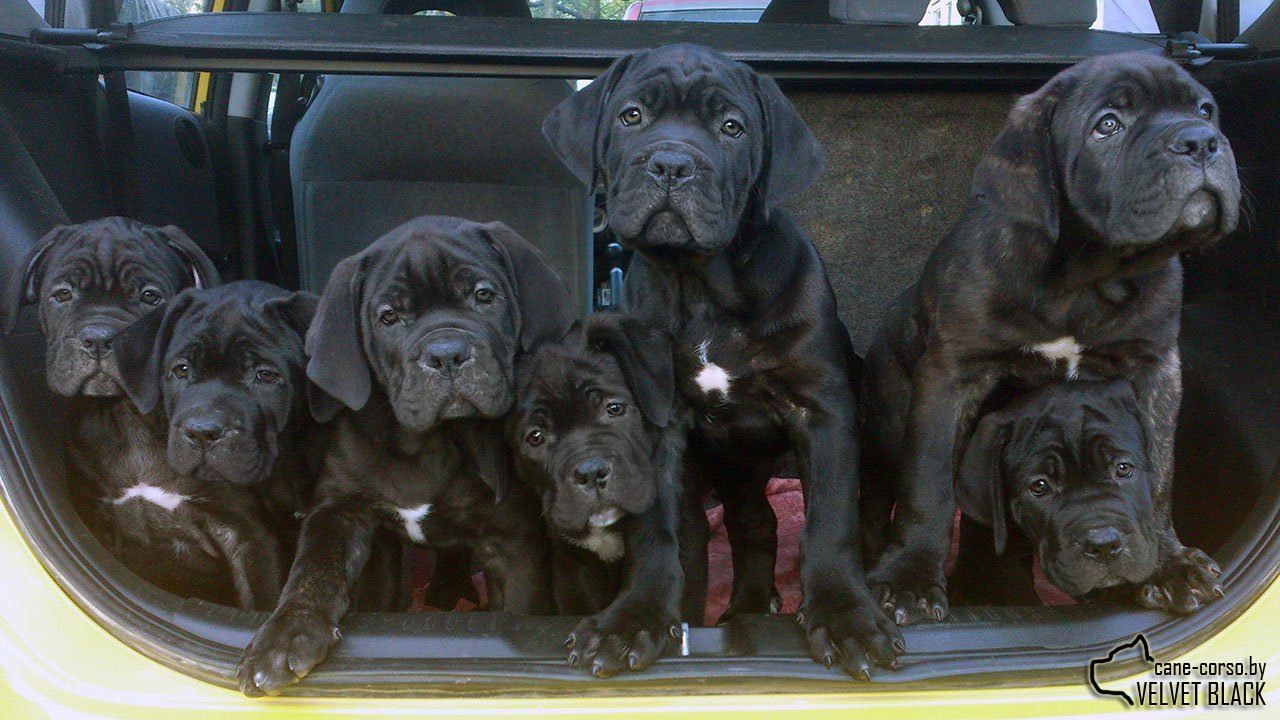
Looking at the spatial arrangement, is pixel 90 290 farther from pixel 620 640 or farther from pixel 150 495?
pixel 620 640

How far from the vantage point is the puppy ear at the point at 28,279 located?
2.52m

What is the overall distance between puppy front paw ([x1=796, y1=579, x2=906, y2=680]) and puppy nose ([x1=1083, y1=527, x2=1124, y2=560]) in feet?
1.86

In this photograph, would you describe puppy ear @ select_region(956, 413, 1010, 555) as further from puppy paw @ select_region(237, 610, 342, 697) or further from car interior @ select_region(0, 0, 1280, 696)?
puppy paw @ select_region(237, 610, 342, 697)

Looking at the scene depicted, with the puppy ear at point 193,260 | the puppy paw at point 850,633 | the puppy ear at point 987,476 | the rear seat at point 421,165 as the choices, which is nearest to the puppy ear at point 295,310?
the puppy ear at point 193,260

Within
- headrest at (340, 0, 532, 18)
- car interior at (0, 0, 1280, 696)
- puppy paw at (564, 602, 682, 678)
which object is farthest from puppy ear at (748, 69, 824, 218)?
headrest at (340, 0, 532, 18)

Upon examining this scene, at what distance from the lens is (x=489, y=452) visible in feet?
9.54

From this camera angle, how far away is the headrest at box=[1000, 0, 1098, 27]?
361 cm

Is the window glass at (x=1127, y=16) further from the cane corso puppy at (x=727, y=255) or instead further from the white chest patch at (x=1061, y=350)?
the cane corso puppy at (x=727, y=255)

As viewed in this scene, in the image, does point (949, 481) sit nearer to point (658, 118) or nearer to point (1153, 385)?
point (1153, 385)

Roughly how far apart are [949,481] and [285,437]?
77.7 inches

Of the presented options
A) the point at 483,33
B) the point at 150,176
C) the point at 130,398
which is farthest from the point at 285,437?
the point at 150,176

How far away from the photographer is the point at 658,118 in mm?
2969

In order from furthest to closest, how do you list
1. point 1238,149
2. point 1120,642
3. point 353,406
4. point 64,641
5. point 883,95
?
point 883,95 → point 1238,149 → point 353,406 → point 1120,642 → point 64,641

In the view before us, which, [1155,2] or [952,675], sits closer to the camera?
[952,675]
